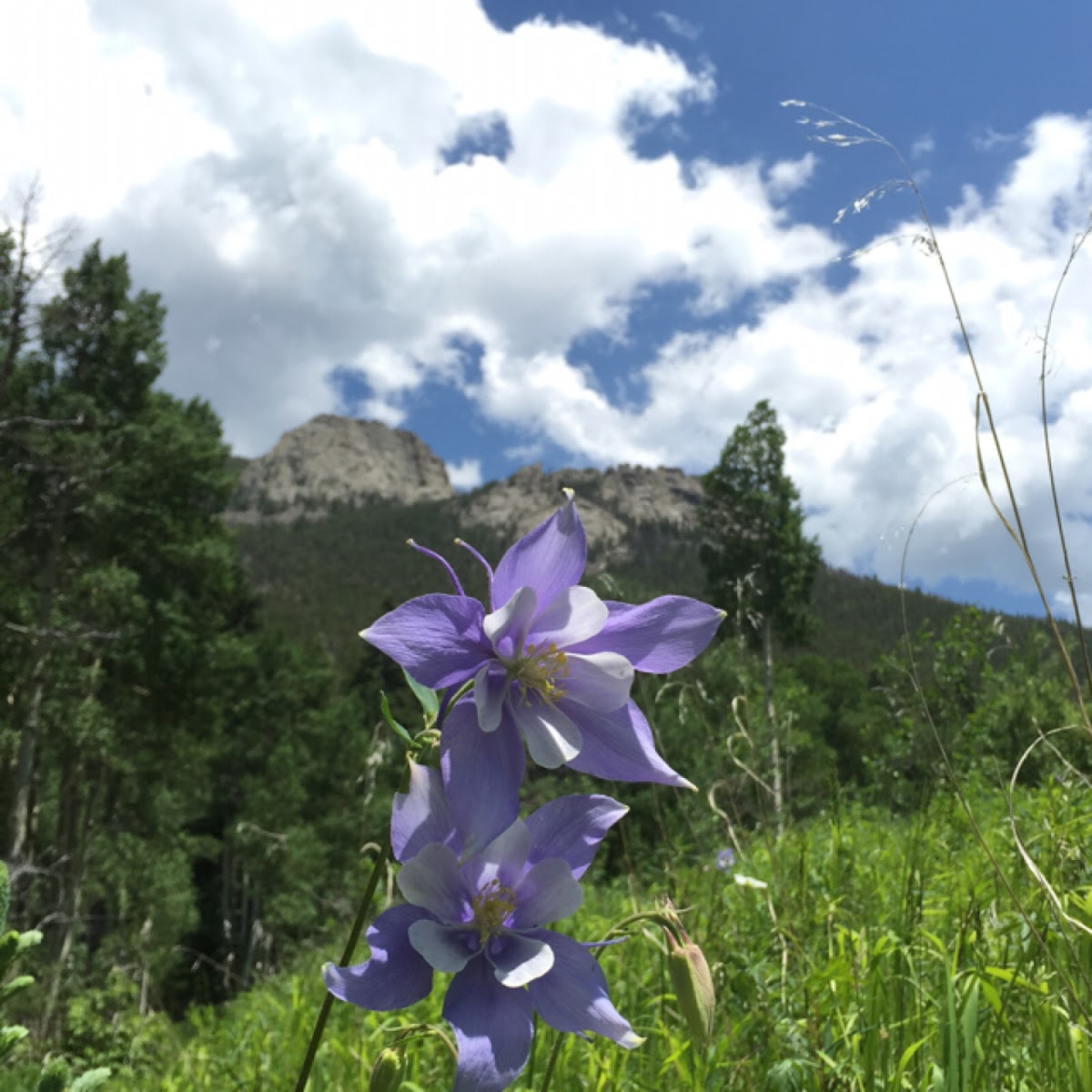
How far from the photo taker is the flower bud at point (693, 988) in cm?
88

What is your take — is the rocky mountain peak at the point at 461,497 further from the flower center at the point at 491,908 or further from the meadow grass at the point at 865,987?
the flower center at the point at 491,908

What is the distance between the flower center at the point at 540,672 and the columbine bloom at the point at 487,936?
109 mm

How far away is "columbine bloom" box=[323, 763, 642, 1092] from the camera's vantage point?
29.6 inches

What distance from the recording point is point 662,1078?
2.10 metres

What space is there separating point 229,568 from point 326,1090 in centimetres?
1483

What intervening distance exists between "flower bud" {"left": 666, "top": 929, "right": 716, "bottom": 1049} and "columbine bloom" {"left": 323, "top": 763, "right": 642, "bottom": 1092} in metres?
0.13

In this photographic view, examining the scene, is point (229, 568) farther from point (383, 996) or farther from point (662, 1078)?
point (383, 996)

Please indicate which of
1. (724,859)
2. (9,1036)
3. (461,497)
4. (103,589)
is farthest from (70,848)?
(461,497)

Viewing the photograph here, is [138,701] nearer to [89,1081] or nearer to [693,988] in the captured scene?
[89,1081]

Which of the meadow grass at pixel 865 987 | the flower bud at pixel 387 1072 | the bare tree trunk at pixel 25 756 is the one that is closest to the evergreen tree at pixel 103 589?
the bare tree trunk at pixel 25 756

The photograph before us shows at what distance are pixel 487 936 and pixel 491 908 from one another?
1.1 inches

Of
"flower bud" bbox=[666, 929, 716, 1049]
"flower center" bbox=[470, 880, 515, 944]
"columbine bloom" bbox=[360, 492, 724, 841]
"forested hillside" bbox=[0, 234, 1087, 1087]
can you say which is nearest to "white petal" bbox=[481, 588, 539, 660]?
"columbine bloom" bbox=[360, 492, 724, 841]

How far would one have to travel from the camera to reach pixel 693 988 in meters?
0.89

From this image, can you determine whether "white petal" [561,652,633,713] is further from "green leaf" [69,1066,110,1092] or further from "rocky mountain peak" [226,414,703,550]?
"rocky mountain peak" [226,414,703,550]
